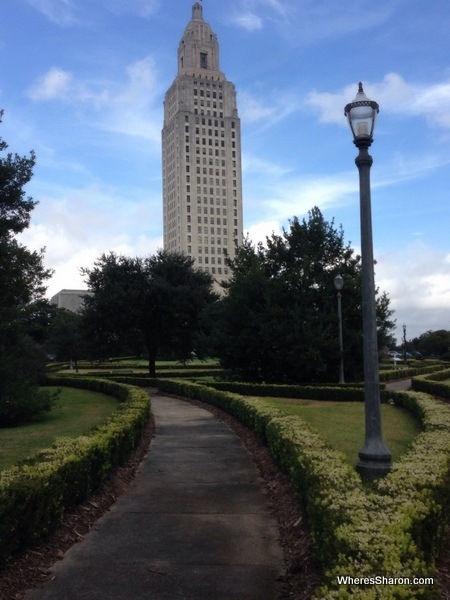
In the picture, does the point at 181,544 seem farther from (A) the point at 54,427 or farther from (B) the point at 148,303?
(B) the point at 148,303

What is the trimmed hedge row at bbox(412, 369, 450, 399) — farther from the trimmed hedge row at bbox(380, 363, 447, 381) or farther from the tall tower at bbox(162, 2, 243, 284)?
the tall tower at bbox(162, 2, 243, 284)

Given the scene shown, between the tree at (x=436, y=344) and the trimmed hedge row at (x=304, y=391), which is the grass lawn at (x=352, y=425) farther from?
the tree at (x=436, y=344)

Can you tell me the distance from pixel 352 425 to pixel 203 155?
146312mm

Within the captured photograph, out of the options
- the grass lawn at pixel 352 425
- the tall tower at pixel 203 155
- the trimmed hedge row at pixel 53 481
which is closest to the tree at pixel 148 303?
the grass lawn at pixel 352 425

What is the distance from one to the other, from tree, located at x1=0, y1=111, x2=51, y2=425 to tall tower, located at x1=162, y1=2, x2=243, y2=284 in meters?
128

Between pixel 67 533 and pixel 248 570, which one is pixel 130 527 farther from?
pixel 248 570

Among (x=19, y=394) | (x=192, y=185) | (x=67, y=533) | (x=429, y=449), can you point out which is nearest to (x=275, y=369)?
(x=19, y=394)

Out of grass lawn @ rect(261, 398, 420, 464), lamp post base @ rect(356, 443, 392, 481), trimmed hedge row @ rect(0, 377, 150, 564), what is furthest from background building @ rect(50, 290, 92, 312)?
lamp post base @ rect(356, 443, 392, 481)

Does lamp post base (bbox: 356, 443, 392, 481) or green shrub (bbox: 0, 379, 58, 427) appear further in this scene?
green shrub (bbox: 0, 379, 58, 427)

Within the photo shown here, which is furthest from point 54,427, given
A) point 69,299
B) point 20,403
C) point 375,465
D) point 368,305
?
point 69,299

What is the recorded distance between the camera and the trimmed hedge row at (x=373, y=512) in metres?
4.06

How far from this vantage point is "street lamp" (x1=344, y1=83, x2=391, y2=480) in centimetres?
788

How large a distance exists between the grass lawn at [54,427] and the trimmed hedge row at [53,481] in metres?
0.88

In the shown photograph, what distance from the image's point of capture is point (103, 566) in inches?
229
